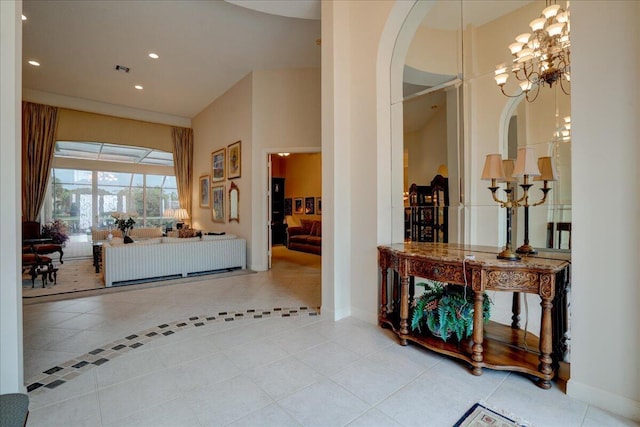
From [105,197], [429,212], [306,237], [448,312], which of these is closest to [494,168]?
[429,212]

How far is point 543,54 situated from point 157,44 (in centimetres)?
561

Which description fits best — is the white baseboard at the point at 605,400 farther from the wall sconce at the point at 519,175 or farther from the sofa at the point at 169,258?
the sofa at the point at 169,258

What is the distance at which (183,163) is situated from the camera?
8844 mm

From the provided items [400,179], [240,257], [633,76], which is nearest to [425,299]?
[400,179]

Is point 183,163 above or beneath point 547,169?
above

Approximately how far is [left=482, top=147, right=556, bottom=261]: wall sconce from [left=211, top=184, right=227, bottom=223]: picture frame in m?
6.03

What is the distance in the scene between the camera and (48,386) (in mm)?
2045

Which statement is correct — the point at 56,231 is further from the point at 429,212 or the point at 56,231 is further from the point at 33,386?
the point at 429,212

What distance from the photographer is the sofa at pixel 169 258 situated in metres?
4.81

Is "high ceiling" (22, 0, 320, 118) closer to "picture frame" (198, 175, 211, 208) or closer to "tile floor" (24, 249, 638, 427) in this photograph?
"picture frame" (198, 175, 211, 208)

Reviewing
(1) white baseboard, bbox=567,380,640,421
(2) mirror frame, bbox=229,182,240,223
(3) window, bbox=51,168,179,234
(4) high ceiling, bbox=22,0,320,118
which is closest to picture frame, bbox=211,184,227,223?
(2) mirror frame, bbox=229,182,240,223
